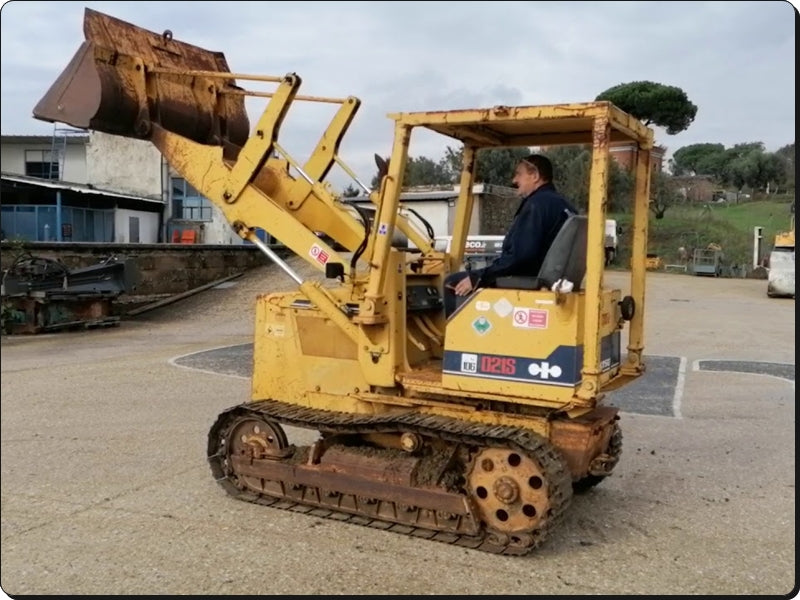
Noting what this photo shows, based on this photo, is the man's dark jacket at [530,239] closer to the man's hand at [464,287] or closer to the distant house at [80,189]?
the man's hand at [464,287]

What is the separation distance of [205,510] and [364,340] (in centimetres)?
163

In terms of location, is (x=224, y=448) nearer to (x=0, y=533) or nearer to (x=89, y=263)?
(x=0, y=533)

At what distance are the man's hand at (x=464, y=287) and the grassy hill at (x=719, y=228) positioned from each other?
32.5 m

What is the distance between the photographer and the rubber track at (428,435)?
16.0ft

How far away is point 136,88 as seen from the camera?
6285 mm

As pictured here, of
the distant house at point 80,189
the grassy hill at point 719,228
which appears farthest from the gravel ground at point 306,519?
the grassy hill at point 719,228

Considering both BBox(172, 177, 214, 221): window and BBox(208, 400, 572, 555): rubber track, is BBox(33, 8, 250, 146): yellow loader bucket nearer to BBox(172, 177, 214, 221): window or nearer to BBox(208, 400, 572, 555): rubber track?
BBox(208, 400, 572, 555): rubber track

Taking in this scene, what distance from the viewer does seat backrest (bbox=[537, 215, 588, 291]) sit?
504 centimetres

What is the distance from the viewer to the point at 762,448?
303 inches

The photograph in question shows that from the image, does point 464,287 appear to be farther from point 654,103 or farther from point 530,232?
point 654,103

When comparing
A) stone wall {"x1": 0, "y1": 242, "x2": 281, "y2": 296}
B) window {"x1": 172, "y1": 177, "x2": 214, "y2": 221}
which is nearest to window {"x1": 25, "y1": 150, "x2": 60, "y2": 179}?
window {"x1": 172, "y1": 177, "x2": 214, "y2": 221}

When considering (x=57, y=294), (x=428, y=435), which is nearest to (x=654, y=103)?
(x=428, y=435)

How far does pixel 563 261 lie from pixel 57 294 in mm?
14224

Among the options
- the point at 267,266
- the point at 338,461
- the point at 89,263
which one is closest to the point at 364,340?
the point at 338,461
